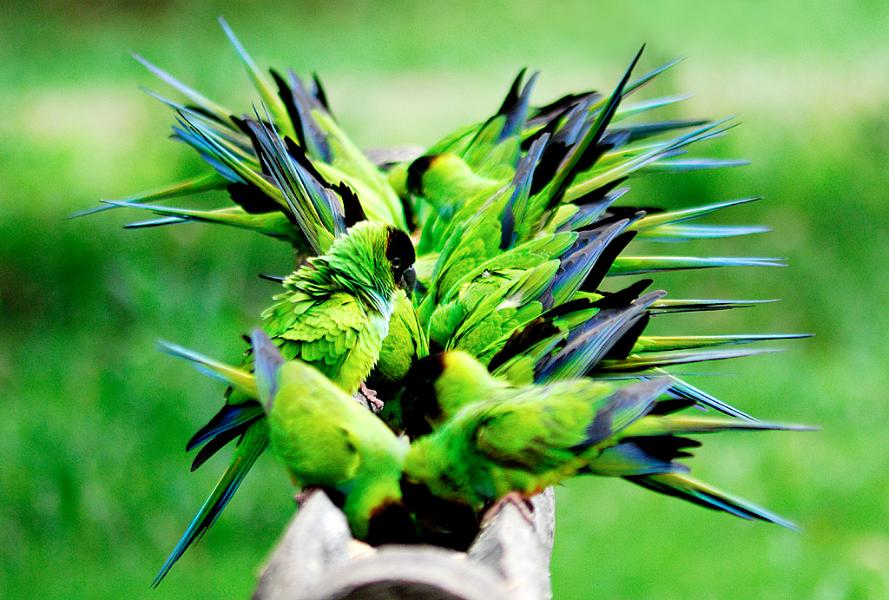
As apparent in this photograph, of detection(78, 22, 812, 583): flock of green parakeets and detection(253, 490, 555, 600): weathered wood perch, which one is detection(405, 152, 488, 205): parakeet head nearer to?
detection(78, 22, 812, 583): flock of green parakeets

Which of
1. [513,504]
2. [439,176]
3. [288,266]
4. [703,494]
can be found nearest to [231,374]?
[513,504]

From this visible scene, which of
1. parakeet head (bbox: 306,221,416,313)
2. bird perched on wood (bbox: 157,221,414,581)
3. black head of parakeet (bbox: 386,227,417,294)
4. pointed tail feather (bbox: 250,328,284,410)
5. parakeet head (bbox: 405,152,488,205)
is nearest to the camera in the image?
pointed tail feather (bbox: 250,328,284,410)

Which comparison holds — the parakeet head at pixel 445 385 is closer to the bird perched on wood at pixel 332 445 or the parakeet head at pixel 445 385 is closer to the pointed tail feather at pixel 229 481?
the bird perched on wood at pixel 332 445

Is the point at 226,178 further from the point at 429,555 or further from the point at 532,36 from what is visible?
the point at 532,36

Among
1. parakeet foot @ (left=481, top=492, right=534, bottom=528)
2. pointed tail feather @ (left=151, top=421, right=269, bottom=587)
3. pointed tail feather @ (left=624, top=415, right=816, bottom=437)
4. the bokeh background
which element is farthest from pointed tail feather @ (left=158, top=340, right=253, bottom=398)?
the bokeh background

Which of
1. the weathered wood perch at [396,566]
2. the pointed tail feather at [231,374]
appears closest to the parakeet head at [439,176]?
the pointed tail feather at [231,374]

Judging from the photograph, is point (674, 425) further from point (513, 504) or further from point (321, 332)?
point (321, 332)
